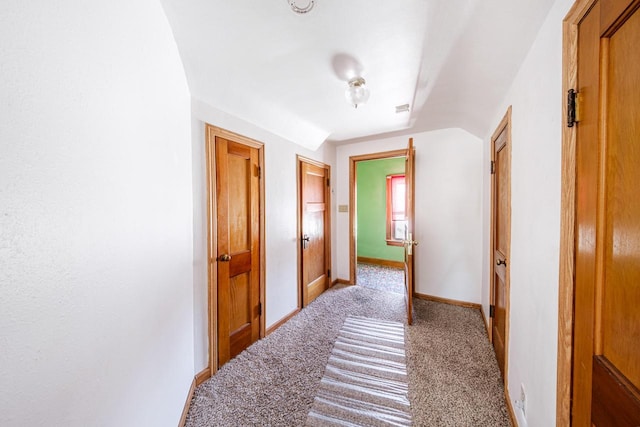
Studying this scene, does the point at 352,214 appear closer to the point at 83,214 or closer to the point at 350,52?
the point at 350,52

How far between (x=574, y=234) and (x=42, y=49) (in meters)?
1.57

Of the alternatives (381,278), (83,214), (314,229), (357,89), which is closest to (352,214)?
(314,229)

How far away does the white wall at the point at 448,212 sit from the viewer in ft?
9.06

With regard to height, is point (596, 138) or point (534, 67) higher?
point (534, 67)

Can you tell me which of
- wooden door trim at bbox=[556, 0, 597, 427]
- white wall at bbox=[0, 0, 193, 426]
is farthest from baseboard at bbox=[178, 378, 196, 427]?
wooden door trim at bbox=[556, 0, 597, 427]

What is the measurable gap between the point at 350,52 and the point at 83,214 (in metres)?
1.51

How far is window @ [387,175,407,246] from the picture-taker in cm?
452

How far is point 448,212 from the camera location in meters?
2.91

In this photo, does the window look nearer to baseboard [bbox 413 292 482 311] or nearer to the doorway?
baseboard [bbox 413 292 482 311]

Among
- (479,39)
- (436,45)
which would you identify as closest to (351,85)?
(436,45)

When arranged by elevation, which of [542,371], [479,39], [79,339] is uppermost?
[479,39]

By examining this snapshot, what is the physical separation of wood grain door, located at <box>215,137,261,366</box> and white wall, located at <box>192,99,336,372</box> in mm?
121

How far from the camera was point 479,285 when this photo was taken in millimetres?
2746

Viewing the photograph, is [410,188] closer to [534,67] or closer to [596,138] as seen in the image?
[534,67]
